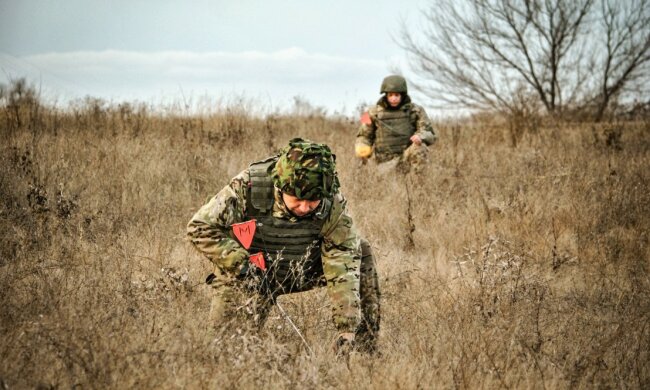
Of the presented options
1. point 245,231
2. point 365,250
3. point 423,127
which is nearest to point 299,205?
point 245,231

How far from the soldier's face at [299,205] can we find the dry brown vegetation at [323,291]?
584 millimetres

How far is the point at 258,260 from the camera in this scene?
283cm

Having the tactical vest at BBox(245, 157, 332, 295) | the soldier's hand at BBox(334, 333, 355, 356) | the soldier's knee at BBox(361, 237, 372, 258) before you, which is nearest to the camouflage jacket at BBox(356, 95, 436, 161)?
the soldier's knee at BBox(361, 237, 372, 258)

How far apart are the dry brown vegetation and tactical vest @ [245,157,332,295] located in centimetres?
27

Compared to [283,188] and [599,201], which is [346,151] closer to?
[599,201]

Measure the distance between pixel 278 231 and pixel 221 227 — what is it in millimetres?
310

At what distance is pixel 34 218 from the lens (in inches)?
170

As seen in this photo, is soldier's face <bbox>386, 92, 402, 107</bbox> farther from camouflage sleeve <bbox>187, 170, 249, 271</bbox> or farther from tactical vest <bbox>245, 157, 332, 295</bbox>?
camouflage sleeve <bbox>187, 170, 249, 271</bbox>

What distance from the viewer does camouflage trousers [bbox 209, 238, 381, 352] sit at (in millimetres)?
2614

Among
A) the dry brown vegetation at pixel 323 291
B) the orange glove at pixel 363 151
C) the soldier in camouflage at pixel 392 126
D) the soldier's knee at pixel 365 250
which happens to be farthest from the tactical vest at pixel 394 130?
the soldier's knee at pixel 365 250

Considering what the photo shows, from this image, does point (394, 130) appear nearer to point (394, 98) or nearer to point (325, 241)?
point (394, 98)

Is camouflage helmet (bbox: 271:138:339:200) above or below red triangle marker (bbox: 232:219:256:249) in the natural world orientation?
above

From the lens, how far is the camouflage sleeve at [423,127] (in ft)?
22.5

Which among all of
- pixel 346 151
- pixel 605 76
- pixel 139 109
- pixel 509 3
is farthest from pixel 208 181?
pixel 605 76
